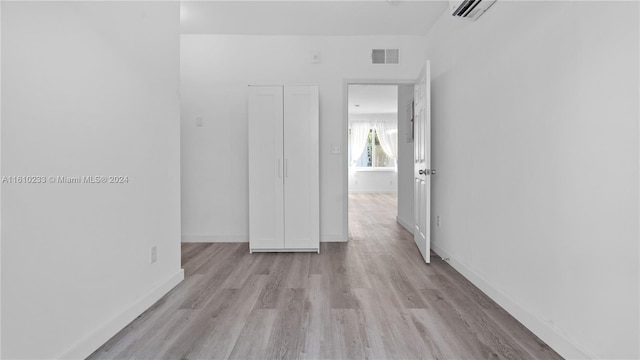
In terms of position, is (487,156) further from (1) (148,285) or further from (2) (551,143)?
(1) (148,285)

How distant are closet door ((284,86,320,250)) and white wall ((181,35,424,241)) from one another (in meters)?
0.50

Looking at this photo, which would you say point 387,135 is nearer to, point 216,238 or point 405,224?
point 405,224

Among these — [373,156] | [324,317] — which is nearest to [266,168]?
[324,317]

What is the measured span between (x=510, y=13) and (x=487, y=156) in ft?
3.03

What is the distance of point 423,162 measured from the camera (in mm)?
3406

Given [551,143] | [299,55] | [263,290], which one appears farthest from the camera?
[299,55]

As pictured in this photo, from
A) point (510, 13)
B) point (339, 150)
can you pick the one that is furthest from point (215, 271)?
point (510, 13)

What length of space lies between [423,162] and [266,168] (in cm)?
161

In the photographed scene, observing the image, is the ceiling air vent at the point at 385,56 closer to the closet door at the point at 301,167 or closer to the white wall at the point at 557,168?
the closet door at the point at 301,167

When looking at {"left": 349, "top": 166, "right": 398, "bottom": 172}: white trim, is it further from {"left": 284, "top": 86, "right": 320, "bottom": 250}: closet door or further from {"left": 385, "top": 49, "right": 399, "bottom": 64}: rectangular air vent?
{"left": 284, "top": 86, "right": 320, "bottom": 250}: closet door

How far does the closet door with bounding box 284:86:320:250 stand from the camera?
3.62 metres

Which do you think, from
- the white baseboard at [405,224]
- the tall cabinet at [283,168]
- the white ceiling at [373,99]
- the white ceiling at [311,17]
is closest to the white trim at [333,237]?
the tall cabinet at [283,168]

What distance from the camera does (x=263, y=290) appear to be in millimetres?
2539

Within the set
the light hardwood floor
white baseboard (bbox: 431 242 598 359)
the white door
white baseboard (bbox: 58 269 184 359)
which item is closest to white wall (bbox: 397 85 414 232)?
the white door
